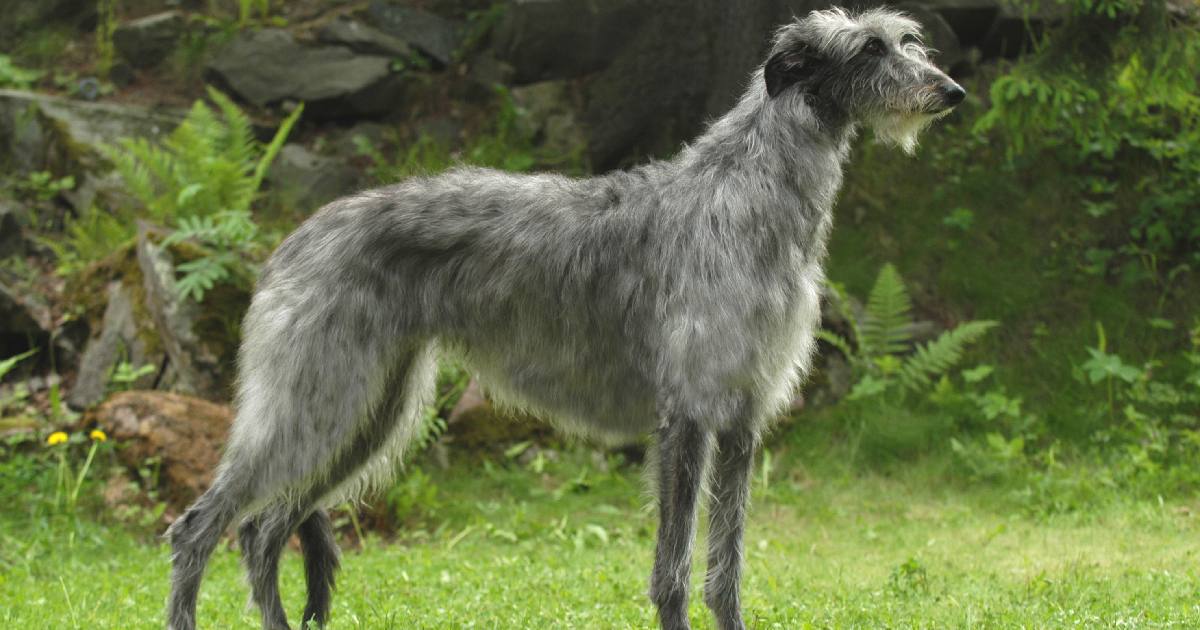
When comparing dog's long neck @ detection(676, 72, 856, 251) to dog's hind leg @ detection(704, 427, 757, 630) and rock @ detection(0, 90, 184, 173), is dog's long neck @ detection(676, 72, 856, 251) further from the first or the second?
rock @ detection(0, 90, 184, 173)

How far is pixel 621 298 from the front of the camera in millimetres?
5172

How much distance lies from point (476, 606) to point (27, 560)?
304 cm

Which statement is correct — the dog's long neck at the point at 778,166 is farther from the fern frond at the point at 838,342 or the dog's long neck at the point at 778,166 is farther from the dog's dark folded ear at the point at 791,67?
the fern frond at the point at 838,342

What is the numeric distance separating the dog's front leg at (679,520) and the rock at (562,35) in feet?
24.8

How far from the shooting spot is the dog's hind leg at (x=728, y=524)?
5168mm

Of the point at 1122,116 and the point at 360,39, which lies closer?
the point at 1122,116

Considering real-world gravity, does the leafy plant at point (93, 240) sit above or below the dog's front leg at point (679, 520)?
below

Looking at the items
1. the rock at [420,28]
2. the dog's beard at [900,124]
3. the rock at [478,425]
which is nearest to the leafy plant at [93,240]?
the rock at [478,425]

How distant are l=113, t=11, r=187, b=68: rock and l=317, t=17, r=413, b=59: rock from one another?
1.76 metres

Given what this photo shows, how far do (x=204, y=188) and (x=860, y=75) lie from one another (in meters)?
6.31

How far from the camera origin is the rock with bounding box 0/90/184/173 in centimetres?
1148

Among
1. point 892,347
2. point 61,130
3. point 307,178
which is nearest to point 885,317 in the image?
point 892,347

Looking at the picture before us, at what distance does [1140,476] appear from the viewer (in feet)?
27.5

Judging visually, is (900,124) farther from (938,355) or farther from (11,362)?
(11,362)
